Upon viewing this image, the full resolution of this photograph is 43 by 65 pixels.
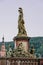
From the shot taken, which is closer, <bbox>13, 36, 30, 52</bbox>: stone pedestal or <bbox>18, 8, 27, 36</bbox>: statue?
<bbox>13, 36, 30, 52</bbox>: stone pedestal

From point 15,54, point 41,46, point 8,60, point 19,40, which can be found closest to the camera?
point 8,60

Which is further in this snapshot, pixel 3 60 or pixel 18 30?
pixel 18 30

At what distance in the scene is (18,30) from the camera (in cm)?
2328

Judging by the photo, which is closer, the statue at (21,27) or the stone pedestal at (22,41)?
the stone pedestal at (22,41)

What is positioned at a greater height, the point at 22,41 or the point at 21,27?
the point at 21,27

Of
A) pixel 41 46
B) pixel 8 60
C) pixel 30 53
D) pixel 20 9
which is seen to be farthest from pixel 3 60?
pixel 41 46

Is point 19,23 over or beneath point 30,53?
over

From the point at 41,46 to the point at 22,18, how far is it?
36889 millimetres

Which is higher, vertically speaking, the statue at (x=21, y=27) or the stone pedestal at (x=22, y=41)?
the statue at (x=21, y=27)

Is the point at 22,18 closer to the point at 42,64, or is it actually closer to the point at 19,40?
the point at 19,40

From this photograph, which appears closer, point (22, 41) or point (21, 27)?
point (22, 41)

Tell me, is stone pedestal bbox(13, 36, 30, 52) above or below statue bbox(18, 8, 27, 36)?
below

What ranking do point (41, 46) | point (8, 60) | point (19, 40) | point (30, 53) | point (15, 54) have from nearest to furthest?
point (8, 60), point (15, 54), point (30, 53), point (19, 40), point (41, 46)

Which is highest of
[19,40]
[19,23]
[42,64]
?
[19,23]
